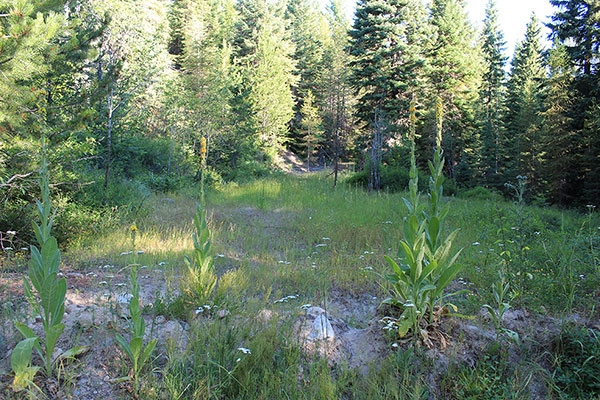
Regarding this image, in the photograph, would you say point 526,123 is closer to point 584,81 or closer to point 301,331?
point 584,81

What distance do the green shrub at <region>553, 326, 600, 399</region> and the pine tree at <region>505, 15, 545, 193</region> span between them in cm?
1545

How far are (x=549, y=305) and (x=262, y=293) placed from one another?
3.11m

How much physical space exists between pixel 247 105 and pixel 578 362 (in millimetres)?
21488

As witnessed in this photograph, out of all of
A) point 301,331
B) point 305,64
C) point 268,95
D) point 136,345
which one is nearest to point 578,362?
point 301,331

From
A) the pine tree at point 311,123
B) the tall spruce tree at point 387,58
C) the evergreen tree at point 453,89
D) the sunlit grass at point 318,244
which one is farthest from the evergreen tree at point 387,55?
the pine tree at point 311,123

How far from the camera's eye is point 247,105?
73.5 feet

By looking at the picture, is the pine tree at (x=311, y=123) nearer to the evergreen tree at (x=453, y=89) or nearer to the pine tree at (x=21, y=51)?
the evergreen tree at (x=453, y=89)

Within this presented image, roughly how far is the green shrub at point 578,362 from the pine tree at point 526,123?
15453mm

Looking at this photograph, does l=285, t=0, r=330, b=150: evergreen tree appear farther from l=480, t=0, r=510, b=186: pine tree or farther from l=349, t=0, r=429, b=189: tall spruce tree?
l=480, t=0, r=510, b=186: pine tree

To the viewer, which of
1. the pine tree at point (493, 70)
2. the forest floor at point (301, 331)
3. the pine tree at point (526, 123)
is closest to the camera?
the forest floor at point (301, 331)

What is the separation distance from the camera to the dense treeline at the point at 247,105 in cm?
565

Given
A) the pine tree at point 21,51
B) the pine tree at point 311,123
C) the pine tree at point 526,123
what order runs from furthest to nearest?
the pine tree at point 311,123 → the pine tree at point 526,123 → the pine tree at point 21,51

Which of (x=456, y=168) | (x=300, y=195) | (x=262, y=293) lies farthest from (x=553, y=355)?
(x=456, y=168)

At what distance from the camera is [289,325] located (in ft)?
10.3
